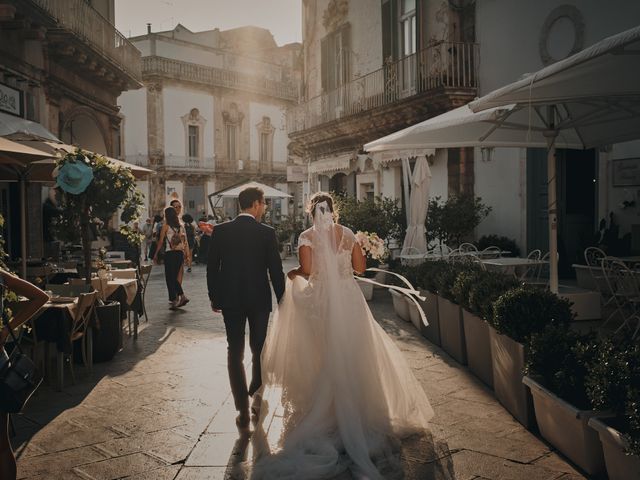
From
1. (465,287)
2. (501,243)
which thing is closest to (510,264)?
(465,287)

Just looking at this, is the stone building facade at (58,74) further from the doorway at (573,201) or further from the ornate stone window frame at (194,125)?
the ornate stone window frame at (194,125)

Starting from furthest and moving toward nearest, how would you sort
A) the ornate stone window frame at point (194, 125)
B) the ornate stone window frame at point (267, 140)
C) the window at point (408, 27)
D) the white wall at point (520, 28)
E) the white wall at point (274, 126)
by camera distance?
the ornate stone window frame at point (267, 140) → the white wall at point (274, 126) → the ornate stone window frame at point (194, 125) → the window at point (408, 27) → the white wall at point (520, 28)

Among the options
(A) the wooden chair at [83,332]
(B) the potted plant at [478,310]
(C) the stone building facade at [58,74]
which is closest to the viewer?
(B) the potted plant at [478,310]

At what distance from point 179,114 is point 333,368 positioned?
3249cm

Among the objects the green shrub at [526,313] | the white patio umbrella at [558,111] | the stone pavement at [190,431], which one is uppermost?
the white patio umbrella at [558,111]

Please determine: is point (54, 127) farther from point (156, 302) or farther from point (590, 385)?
point (590, 385)

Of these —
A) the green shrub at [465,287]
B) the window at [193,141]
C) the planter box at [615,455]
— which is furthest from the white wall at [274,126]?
the planter box at [615,455]

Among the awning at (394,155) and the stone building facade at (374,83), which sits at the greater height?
the stone building facade at (374,83)

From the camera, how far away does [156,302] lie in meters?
10.9

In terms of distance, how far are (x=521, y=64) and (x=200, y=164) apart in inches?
1009

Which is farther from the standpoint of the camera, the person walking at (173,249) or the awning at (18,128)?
the person walking at (173,249)

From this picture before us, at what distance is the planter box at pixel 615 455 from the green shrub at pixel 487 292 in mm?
1841

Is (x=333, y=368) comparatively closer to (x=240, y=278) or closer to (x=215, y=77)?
(x=240, y=278)

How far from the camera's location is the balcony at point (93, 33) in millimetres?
12680
